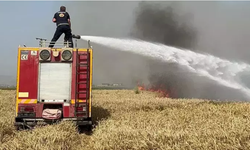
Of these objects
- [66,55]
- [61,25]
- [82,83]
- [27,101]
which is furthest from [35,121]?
[61,25]

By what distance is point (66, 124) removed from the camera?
8.81 metres

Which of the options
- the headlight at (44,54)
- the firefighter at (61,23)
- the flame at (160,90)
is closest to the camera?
the headlight at (44,54)

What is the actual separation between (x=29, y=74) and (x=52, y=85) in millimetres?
862

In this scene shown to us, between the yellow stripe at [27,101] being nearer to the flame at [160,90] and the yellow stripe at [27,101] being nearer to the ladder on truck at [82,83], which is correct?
the ladder on truck at [82,83]

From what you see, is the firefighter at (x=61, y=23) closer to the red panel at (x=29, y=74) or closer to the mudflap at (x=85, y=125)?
the red panel at (x=29, y=74)

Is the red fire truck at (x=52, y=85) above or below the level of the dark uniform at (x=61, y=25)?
below

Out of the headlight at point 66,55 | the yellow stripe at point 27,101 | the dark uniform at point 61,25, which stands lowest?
the yellow stripe at point 27,101

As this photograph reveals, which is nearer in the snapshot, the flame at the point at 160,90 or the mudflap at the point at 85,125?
the mudflap at the point at 85,125

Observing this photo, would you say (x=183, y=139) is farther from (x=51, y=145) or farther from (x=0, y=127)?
(x=0, y=127)

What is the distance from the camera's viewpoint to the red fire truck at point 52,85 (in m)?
9.41

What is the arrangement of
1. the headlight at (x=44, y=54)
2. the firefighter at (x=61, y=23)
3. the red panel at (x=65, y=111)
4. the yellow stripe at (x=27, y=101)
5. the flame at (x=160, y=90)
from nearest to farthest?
the yellow stripe at (x=27, y=101)
the headlight at (x=44, y=54)
the red panel at (x=65, y=111)
the firefighter at (x=61, y=23)
the flame at (x=160, y=90)

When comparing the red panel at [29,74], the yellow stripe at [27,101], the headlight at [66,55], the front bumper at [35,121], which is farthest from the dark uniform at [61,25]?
the front bumper at [35,121]

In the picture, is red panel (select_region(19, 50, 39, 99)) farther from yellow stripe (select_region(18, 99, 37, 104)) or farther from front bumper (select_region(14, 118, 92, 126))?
front bumper (select_region(14, 118, 92, 126))

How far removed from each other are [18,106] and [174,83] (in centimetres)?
2861
